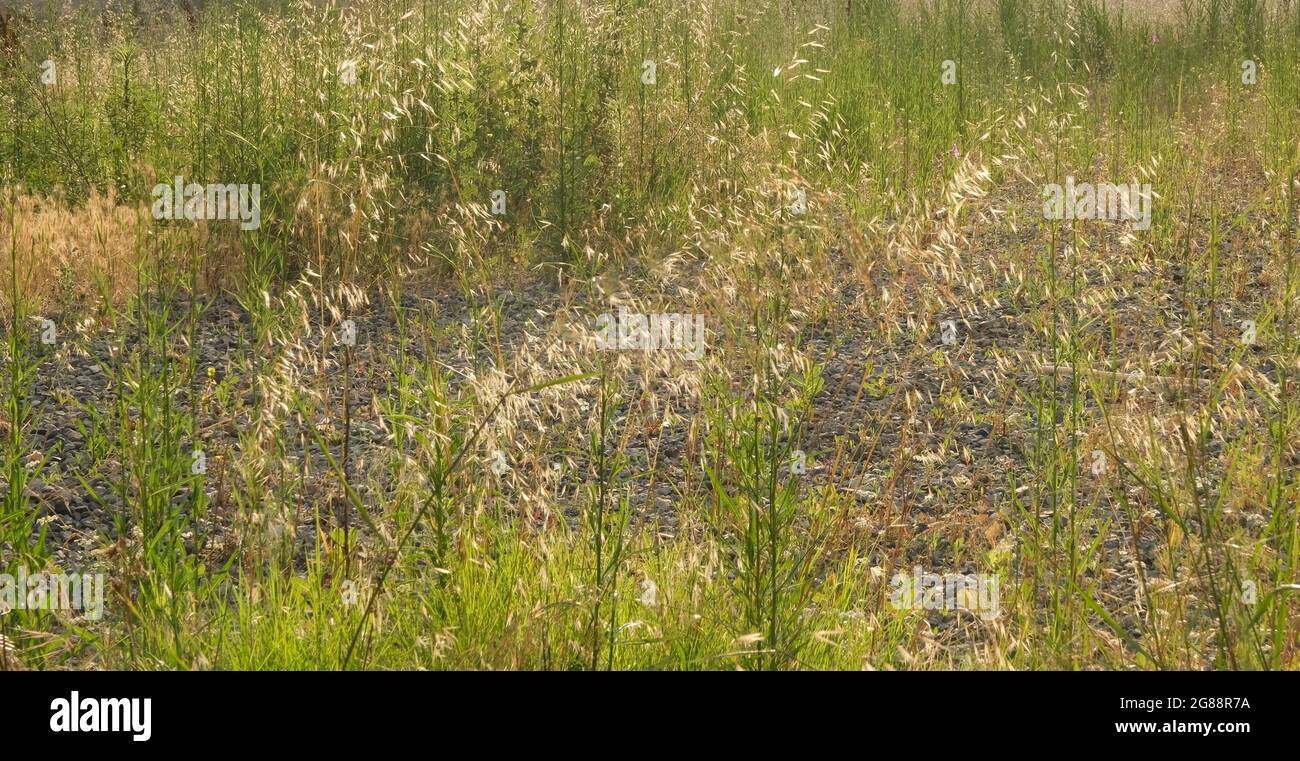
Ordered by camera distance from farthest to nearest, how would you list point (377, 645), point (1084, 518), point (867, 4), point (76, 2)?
point (76, 2) < point (867, 4) < point (1084, 518) < point (377, 645)

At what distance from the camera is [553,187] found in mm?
6012

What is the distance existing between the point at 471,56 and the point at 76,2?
1713 centimetres

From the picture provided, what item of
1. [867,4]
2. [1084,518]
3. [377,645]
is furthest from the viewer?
[867,4]

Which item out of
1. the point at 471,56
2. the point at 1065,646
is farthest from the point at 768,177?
the point at 471,56

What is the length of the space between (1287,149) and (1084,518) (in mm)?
3665

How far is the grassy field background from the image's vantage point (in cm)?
231

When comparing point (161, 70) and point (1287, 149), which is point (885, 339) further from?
point (161, 70)

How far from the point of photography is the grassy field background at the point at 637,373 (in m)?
2.31

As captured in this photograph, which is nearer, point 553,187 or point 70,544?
point 70,544

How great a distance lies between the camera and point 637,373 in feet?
13.7

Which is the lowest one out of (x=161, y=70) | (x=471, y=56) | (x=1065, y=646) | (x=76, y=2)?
(x=1065, y=646)

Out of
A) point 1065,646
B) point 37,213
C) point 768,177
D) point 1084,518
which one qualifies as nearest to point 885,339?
point 1084,518
